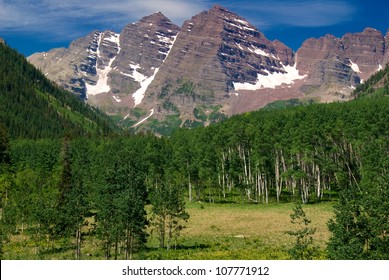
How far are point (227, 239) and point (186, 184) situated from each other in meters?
63.1

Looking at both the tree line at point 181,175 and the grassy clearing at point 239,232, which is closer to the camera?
the grassy clearing at point 239,232

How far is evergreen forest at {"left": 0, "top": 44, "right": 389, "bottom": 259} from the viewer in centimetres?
4456

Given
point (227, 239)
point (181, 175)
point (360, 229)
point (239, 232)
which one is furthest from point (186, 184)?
point (360, 229)

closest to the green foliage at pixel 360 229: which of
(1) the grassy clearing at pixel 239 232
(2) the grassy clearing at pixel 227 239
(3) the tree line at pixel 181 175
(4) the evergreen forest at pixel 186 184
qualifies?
(4) the evergreen forest at pixel 186 184

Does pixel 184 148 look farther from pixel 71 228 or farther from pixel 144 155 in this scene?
pixel 71 228

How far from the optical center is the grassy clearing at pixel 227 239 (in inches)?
1875

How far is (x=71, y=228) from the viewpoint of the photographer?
54469mm

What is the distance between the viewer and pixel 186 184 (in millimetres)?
121750

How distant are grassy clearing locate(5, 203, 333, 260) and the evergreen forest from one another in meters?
0.97

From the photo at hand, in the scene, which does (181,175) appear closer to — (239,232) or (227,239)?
(239,232)

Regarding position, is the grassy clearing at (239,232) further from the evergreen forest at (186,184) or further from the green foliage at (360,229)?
the green foliage at (360,229)

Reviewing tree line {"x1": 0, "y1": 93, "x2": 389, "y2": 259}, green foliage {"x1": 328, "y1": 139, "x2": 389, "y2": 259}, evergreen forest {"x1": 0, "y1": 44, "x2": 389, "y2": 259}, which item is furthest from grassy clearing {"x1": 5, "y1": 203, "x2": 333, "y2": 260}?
green foliage {"x1": 328, "y1": 139, "x2": 389, "y2": 259}

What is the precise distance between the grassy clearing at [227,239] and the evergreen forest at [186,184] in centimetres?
97

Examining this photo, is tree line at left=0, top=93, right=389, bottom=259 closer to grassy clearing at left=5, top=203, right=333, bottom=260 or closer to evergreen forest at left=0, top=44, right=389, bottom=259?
evergreen forest at left=0, top=44, right=389, bottom=259
